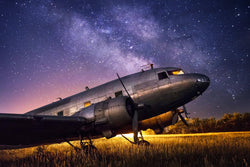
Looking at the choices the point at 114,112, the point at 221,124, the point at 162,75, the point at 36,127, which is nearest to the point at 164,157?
the point at 114,112

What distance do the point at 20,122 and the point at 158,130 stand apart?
27.6 feet

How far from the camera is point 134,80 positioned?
34.0 ft

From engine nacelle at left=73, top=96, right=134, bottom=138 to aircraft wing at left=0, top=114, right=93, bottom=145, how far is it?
0.57 meters

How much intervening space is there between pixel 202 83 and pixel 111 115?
5.32 metres

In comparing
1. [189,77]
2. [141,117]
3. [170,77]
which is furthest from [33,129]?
[189,77]

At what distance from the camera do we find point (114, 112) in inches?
307

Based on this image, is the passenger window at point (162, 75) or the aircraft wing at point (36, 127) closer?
the aircraft wing at point (36, 127)

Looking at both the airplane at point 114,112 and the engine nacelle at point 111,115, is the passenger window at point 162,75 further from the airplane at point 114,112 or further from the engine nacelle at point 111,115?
the engine nacelle at point 111,115

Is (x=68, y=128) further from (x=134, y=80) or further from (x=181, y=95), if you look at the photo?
(x=181, y=95)

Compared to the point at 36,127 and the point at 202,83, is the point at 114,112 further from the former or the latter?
the point at 202,83

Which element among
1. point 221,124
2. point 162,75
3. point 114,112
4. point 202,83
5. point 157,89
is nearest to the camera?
point 114,112

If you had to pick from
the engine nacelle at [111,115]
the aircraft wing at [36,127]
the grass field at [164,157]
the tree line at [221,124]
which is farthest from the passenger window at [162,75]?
the tree line at [221,124]

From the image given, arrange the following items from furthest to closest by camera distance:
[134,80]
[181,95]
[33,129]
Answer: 1. [134,80]
2. [181,95]
3. [33,129]

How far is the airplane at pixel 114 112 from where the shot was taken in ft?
25.0
